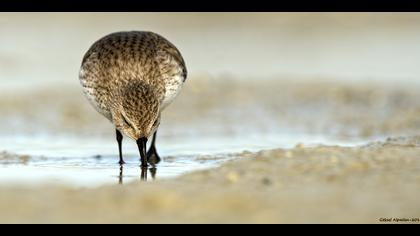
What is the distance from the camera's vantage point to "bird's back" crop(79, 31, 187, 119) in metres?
9.60

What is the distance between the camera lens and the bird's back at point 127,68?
960 cm

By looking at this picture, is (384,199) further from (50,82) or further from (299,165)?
(50,82)

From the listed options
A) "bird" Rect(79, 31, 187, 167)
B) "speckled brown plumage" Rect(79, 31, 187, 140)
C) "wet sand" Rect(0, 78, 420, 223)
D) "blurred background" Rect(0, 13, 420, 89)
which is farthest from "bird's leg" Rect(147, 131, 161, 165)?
"blurred background" Rect(0, 13, 420, 89)

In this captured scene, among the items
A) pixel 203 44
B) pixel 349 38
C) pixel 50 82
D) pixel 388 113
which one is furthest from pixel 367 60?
pixel 50 82

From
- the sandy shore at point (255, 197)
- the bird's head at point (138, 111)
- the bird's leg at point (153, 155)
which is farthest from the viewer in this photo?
the bird's leg at point (153, 155)

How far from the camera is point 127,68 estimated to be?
378 inches

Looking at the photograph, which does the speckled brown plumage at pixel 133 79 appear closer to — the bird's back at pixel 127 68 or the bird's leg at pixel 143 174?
the bird's back at pixel 127 68

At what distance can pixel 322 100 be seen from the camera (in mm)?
14148

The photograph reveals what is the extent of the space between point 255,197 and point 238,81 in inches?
366

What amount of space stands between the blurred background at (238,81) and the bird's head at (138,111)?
1.35 meters

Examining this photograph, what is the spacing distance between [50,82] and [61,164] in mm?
6518

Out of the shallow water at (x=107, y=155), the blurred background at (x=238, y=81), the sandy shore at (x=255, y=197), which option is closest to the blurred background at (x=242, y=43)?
the blurred background at (x=238, y=81)
